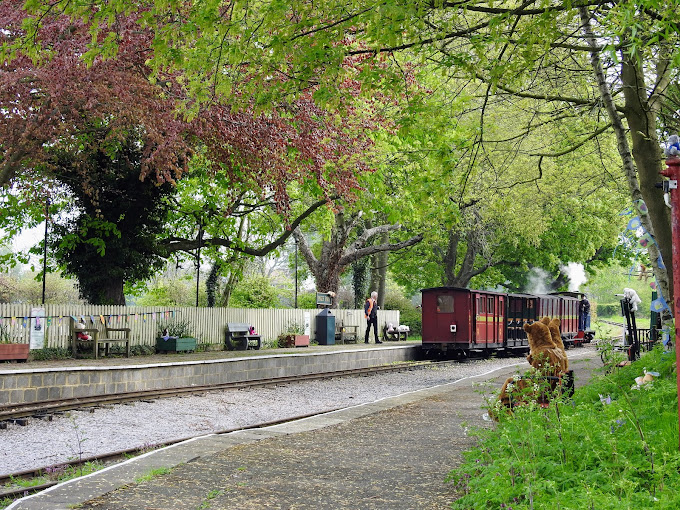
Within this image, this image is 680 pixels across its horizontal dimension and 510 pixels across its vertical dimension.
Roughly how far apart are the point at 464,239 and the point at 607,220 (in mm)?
7789

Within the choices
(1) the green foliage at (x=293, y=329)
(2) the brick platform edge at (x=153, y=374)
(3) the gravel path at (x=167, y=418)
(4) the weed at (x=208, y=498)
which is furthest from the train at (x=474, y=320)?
(4) the weed at (x=208, y=498)

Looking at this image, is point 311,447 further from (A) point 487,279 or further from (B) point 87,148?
(A) point 487,279

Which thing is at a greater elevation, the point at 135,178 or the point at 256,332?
the point at 135,178

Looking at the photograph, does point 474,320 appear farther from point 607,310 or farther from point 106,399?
point 607,310

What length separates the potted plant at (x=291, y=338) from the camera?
2788cm

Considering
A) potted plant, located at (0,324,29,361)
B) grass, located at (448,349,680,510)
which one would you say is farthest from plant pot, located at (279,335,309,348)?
grass, located at (448,349,680,510)

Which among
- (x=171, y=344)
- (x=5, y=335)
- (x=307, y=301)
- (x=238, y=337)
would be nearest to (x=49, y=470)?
(x=5, y=335)

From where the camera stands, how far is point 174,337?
22.9m

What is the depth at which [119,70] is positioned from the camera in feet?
54.4

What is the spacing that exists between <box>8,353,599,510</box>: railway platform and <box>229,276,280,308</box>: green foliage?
27.4 m

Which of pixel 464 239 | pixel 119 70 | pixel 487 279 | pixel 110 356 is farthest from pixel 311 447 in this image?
pixel 487 279

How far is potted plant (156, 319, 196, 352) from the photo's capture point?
2277cm

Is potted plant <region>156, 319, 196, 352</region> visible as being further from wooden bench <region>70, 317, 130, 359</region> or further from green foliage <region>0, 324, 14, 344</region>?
green foliage <region>0, 324, 14, 344</region>

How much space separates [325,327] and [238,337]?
5760 millimetres
